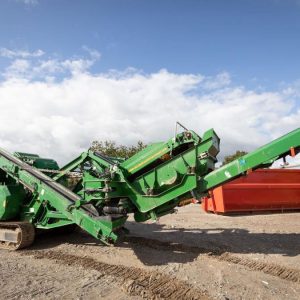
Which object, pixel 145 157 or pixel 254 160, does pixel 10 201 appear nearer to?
pixel 145 157

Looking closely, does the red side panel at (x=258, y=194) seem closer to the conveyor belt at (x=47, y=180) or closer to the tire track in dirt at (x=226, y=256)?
the tire track in dirt at (x=226, y=256)

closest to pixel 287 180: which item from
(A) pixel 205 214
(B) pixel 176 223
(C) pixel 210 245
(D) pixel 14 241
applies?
(A) pixel 205 214

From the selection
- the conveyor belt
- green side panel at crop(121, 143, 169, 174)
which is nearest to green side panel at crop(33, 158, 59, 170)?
the conveyor belt

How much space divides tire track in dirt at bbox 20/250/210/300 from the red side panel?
6994 mm

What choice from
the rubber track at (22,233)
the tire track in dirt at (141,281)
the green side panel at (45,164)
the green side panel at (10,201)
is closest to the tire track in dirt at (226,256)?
the tire track in dirt at (141,281)

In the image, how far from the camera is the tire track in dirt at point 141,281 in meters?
4.65

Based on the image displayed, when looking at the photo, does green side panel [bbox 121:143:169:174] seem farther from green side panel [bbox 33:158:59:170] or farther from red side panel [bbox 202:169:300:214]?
red side panel [bbox 202:169:300:214]

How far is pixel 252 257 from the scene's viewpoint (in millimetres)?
6500

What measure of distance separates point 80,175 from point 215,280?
3.66m

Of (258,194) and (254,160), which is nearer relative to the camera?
(254,160)

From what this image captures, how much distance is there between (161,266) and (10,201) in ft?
11.8

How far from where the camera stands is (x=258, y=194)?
12.8 meters

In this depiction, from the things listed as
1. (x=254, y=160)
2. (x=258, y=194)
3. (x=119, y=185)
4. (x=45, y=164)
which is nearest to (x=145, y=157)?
(x=119, y=185)

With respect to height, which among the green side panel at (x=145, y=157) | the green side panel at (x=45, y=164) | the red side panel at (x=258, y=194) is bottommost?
the red side panel at (x=258, y=194)
